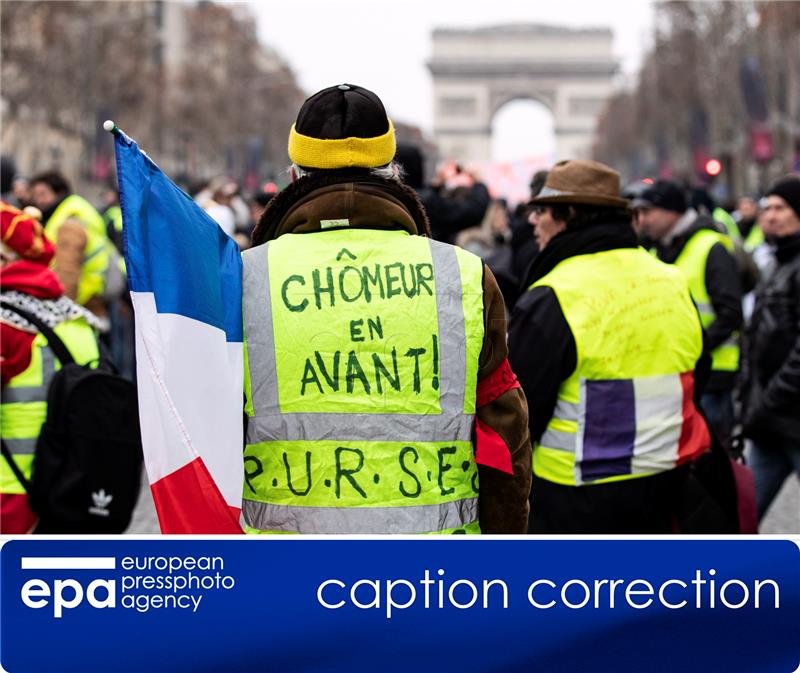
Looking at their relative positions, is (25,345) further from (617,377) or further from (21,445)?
(617,377)

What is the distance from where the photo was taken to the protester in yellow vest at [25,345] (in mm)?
4430

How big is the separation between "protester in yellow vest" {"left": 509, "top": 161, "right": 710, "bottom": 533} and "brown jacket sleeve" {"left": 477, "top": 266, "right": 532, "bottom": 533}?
1.06m

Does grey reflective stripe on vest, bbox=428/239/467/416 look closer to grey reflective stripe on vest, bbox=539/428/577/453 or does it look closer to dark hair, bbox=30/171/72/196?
grey reflective stripe on vest, bbox=539/428/577/453

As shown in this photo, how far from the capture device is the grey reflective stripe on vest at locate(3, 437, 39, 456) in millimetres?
4434

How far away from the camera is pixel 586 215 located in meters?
4.28

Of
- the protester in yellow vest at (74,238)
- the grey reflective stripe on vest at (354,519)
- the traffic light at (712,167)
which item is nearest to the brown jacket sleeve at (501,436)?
the grey reflective stripe on vest at (354,519)

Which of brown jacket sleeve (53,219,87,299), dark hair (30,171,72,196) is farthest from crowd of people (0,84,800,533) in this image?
dark hair (30,171,72,196)

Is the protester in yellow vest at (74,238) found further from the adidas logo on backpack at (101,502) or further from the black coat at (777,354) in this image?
the adidas logo on backpack at (101,502)

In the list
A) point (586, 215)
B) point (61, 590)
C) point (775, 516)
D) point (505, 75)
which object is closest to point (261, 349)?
point (61, 590)

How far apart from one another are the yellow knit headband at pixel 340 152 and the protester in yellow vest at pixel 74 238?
19.8 ft

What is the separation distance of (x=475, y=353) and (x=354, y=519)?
370mm

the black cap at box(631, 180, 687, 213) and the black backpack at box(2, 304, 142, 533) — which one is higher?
the black cap at box(631, 180, 687, 213)

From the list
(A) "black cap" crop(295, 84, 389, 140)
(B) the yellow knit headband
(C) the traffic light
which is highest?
(C) the traffic light

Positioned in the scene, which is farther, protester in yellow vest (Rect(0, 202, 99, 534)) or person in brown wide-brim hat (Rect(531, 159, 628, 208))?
protester in yellow vest (Rect(0, 202, 99, 534))
